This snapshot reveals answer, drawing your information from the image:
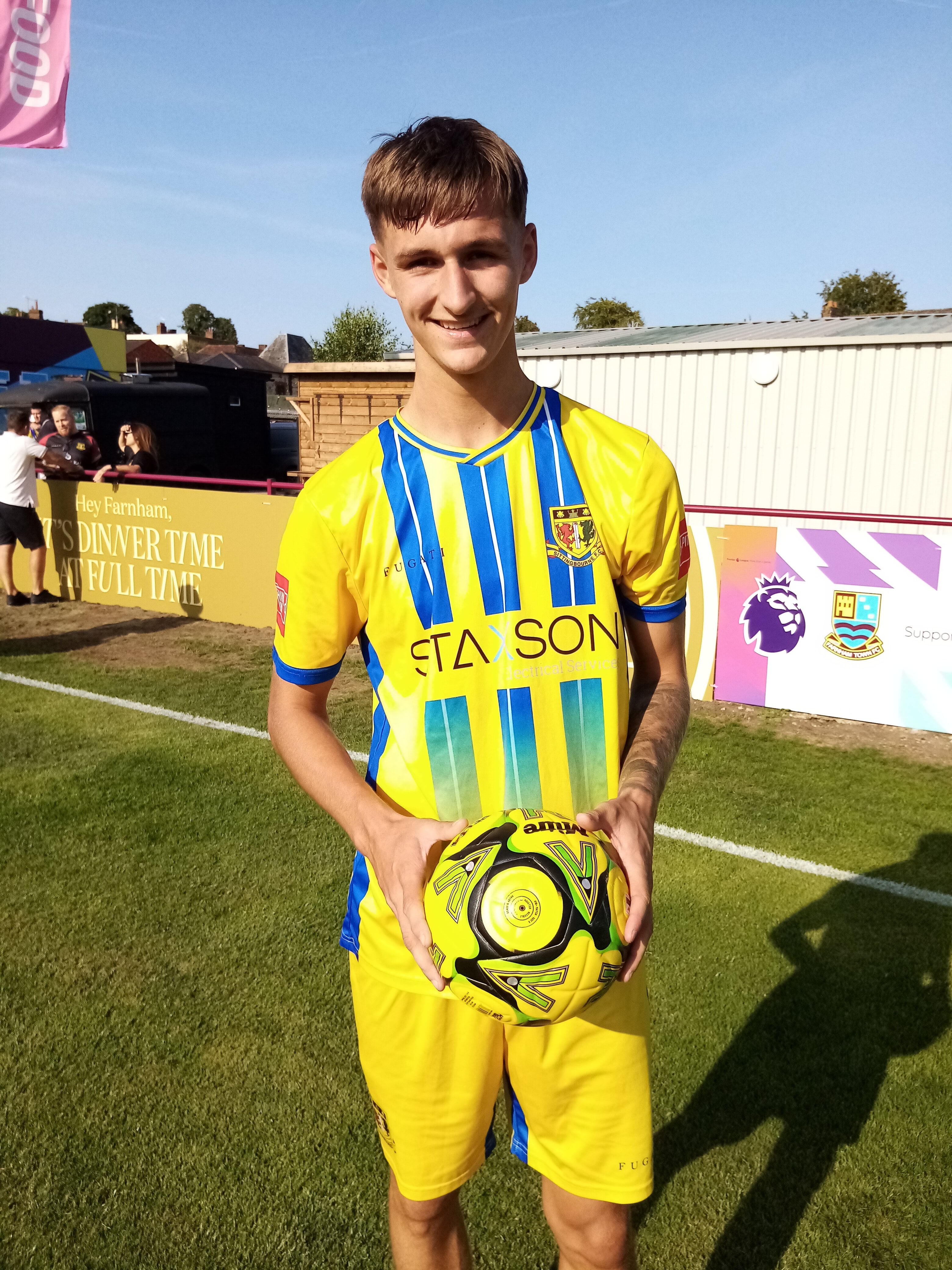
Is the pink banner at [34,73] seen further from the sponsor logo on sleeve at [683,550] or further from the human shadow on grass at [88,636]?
the sponsor logo on sleeve at [683,550]

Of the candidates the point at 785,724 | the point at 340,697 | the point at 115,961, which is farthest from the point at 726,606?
the point at 115,961

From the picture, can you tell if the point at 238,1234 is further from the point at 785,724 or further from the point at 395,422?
the point at 785,724

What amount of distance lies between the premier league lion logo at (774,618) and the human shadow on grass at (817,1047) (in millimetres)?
2963

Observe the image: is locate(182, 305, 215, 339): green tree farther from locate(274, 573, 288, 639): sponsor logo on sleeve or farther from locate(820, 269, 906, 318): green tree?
locate(274, 573, 288, 639): sponsor logo on sleeve

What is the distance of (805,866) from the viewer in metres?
5.13

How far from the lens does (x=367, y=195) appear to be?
69.8 inches

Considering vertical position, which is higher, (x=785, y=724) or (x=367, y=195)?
(x=367, y=195)


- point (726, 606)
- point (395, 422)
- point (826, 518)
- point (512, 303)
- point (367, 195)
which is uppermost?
point (367, 195)

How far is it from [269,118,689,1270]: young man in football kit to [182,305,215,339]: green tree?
369ft

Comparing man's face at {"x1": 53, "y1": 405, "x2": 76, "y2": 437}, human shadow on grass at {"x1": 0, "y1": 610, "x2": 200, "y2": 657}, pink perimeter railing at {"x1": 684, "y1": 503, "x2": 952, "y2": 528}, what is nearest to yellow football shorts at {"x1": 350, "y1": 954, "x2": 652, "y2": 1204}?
pink perimeter railing at {"x1": 684, "y1": 503, "x2": 952, "y2": 528}

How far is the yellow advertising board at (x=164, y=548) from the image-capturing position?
414 inches

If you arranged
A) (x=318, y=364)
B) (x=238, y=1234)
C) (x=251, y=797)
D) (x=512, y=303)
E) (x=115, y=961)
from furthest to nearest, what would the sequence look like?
(x=318, y=364)
(x=251, y=797)
(x=115, y=961)
(x=238, y=1234)
(x=512, y=303)

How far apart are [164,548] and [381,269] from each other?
9.98 metres

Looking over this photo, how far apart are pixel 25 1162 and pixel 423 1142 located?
1884 mm
